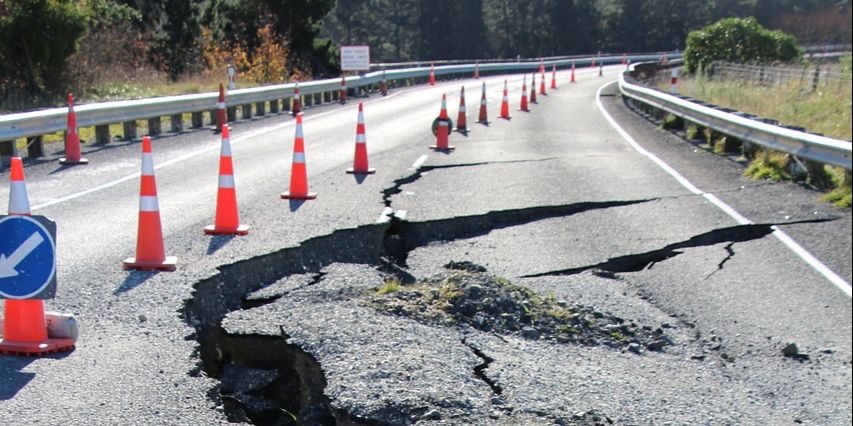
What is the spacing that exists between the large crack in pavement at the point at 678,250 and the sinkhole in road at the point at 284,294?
22 mm

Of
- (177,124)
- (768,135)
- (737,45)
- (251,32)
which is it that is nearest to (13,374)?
(768,135)

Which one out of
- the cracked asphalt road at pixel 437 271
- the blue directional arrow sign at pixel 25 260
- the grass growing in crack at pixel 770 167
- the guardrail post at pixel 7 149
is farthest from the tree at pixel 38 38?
the blue directional arrow sign at pixel 25 260

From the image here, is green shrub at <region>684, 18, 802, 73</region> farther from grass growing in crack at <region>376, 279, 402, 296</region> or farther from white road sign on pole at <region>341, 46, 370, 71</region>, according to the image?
grass growing in crack at <region>376, 279, 402, 296</region>

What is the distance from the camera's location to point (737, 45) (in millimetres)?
37594

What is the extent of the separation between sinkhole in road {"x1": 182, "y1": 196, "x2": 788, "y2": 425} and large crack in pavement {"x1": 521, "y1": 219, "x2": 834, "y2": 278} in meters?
0.02

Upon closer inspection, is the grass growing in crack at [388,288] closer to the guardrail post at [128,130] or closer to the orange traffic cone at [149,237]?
the orange traffic cone at [149,237]

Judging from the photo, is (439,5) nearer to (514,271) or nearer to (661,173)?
(661,173)

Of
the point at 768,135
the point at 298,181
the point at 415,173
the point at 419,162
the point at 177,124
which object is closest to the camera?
the point at 298,181

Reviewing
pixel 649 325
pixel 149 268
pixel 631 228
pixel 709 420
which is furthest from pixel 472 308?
pixel 631 228

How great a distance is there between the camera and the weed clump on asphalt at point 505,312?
610 cm

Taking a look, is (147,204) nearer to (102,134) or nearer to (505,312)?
(505,312)

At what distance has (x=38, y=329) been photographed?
520cm

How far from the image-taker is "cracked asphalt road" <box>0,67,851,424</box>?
479cm

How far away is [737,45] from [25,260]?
117 ft
